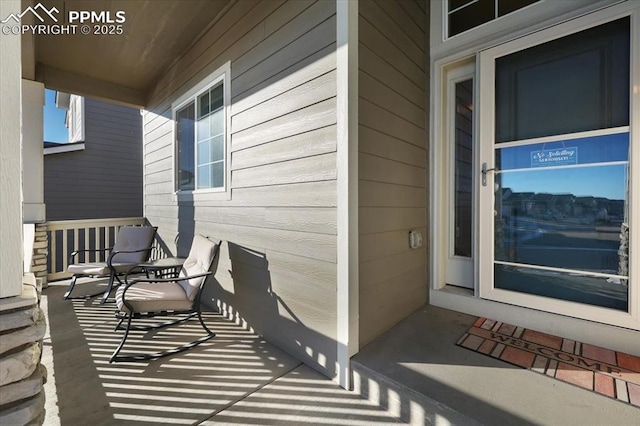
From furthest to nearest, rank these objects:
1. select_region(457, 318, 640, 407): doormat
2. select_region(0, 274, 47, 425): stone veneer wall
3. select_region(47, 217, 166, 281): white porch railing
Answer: select_region(47, 217, 166, 281): white porch railing < select_region(457, 318, 640, 407): doormat < select_region(0, 274, 47, 425): stone veneer wall

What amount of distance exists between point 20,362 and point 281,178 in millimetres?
1741

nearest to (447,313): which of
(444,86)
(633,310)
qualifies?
(633,310)

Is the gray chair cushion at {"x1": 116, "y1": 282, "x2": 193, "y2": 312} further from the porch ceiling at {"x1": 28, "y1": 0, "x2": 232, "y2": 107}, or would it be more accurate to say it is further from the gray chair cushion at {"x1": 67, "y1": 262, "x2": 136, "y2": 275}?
the porch ceiling at {"x1": 28, "y1": 0, "x2": 232, "y2": 107}

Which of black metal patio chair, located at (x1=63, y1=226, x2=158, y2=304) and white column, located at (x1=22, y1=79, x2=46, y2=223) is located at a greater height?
white column, located at (x1=22, y1=79, x2=46, y2=223)

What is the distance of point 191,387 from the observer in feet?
6.27

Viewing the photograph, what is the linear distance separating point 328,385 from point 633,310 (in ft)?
6.22

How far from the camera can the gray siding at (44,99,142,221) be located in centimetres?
698

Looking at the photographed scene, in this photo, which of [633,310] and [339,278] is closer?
[633,310]

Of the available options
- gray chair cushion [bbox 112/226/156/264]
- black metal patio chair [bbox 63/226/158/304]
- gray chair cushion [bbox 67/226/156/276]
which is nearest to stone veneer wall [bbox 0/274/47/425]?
black metal patio chair [bbox 63/226/158/304]

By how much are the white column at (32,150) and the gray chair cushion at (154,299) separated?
2593 millimetres

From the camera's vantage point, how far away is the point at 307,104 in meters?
2.18

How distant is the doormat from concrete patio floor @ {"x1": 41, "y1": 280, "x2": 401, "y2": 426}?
856mm

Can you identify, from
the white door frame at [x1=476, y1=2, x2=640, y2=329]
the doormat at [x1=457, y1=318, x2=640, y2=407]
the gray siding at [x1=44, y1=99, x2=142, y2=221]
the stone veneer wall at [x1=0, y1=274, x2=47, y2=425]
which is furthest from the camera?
the gray siding at [x1=44, y1=99, x2=142, y2=221]

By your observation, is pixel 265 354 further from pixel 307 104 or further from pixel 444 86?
pixel 444 86
